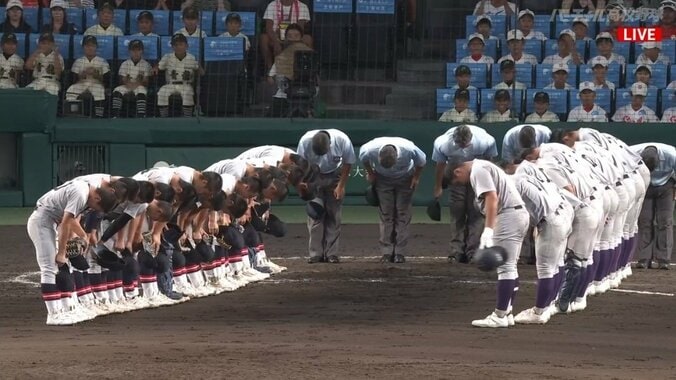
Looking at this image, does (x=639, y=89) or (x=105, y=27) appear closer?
(x=639, y=89)

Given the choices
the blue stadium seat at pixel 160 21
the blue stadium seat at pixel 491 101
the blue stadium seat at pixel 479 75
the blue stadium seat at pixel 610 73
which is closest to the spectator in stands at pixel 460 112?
the blue stadium seat at pixel 491 101

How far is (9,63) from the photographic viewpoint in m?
22.0

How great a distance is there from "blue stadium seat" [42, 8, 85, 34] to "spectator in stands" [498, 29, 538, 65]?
6.39 m

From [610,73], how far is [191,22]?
20.9 feet

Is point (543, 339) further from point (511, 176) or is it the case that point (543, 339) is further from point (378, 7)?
point (378, 7)

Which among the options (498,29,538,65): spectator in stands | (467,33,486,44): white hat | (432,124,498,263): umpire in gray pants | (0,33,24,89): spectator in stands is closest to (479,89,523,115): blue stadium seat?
(498,29,538,65): spectator in stands

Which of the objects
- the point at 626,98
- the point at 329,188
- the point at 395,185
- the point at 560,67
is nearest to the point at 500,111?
the point at 560,67

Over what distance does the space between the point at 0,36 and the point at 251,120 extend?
12.9 feet

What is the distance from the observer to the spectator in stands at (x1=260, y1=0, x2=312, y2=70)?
74.3 ft

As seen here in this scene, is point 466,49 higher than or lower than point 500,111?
higher

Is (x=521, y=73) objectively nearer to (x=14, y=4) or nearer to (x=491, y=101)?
(x=491, y=101)

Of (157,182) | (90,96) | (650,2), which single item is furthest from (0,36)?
(650,2)

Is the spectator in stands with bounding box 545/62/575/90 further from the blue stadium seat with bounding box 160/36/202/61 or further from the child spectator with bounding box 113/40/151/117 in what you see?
the child spectator with bounding box 113/40/151/117

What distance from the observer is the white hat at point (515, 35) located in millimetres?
22619
